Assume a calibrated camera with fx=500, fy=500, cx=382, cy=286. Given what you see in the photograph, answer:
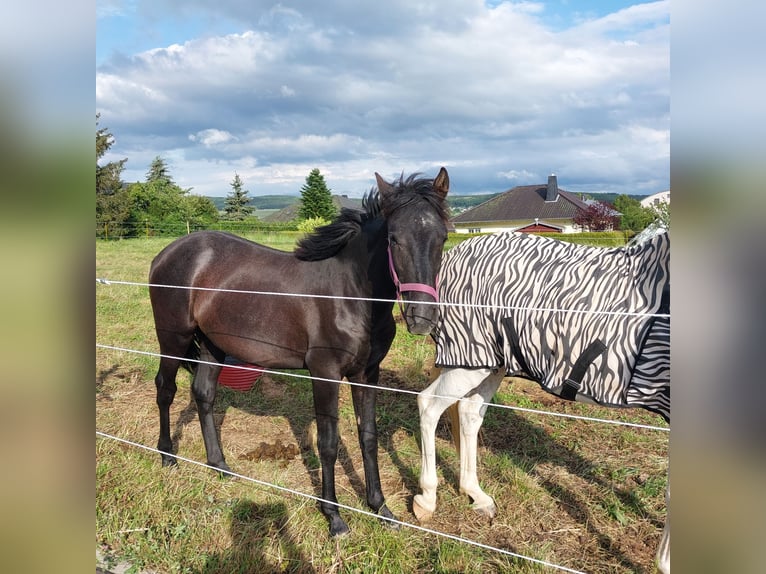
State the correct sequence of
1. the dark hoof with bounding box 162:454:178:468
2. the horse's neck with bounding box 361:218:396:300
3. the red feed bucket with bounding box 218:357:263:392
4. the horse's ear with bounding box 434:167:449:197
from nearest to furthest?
1. the horse's ear with bounding box 434:167:449:197
2. the horse's neck with bounding box 361:218:396:300
3. the dark hoof with bounding box 162:454:178:468
4. the red feed bucket with bounding box 218:357:263:392

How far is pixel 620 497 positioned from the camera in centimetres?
343

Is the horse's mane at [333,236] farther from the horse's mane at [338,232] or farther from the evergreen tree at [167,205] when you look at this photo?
the evergreen tree at [167,205]

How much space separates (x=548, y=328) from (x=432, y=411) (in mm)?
997

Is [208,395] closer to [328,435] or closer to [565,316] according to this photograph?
[328,435]

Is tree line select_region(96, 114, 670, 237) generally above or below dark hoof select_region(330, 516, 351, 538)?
above

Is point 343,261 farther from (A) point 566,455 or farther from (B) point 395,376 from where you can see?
(B) point 395,376

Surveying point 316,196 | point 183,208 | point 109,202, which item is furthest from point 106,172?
point 316,196

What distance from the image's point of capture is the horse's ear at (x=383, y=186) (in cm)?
301

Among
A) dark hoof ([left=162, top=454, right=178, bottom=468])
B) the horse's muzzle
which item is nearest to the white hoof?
the horse's muzzle

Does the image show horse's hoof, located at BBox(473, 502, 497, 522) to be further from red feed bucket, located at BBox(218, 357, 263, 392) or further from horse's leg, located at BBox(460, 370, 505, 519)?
red feed bucket, located at BBox(218, 357, 263, 392)

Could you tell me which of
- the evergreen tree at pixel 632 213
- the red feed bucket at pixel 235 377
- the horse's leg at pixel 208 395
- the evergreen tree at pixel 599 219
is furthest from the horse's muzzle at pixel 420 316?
the evergreen tree at pixel 599 219

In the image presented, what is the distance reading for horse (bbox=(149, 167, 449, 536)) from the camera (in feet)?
9.29
